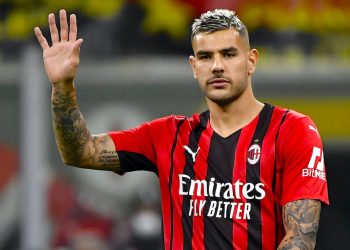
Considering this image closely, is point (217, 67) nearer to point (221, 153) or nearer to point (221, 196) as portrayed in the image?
point (221, 153)

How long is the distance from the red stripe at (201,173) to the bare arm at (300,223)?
0.45 meters

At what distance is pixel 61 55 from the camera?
19.4 feet

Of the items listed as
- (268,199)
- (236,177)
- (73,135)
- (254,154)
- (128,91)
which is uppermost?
(128,91)

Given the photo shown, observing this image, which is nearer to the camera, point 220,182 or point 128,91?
point 220,182

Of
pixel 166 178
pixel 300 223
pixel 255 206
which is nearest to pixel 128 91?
pixel 166 178

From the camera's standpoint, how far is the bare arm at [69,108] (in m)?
5.90

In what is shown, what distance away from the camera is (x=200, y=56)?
579cm

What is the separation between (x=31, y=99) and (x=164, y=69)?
156cm

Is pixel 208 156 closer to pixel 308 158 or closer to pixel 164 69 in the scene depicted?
pixel 308 158

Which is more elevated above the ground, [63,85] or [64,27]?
[64,27]

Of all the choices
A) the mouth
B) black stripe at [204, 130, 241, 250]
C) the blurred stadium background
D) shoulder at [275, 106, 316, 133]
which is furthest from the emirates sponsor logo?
the blurred stadium background

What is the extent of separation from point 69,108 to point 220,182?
907 mm

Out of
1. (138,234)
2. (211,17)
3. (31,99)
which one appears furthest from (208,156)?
(31,99)

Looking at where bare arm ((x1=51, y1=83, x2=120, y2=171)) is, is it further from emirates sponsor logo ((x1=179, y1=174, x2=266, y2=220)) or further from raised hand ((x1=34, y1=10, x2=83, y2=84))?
emirates sponsor logo ((x1=179, y1=174, x2=266, y2=220))
